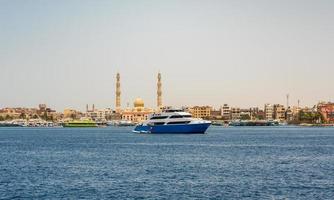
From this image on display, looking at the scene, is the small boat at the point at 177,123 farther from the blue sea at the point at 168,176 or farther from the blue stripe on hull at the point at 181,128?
the blue sea at the point at 168,176

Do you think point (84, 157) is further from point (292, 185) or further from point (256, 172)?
point (292, 185)

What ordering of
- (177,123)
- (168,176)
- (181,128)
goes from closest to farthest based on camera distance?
(168,176), (177,123), (181,128)

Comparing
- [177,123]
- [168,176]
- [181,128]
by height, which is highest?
[177,123]

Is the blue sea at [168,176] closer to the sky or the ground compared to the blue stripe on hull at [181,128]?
closer to the ground

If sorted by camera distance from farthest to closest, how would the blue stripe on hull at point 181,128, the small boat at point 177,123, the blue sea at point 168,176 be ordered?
the blue stripe on hull at point 181,128 → the small boat at point 177,123 → the blue sea at point 168,176

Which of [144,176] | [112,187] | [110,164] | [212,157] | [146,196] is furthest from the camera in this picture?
[212,157]

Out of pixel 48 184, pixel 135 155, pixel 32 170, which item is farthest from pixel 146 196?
pixel 135 155

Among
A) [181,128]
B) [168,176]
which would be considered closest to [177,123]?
[181,128]

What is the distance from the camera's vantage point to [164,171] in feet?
201

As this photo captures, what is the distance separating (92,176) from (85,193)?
32.9 ft

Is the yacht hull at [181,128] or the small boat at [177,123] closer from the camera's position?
the small boat at [177,123]

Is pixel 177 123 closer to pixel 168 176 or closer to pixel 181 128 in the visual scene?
pixel 181 128

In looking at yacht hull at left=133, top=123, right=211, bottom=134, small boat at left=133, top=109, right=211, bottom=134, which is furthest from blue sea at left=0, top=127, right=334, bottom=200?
yacht hull at left=133, top=123, right=211, bottom=134

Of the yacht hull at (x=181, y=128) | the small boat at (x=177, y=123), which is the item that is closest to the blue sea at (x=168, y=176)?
the small boat at (x=177, y=123)
